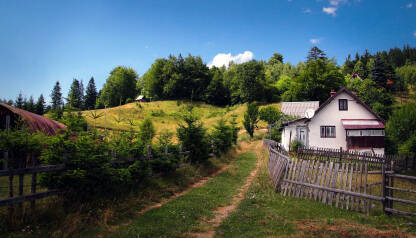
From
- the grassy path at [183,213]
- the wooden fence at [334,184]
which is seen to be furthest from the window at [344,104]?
the grassy path at [183,213]

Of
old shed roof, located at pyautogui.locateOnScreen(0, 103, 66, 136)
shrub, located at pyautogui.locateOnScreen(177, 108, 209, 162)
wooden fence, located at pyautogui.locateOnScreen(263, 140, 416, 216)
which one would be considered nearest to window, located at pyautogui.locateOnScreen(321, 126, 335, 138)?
shrub, located at pyautogui.locateOnScreen(177, 108, 209, 162)

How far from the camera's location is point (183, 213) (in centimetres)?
726

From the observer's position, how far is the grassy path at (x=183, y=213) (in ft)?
19.3

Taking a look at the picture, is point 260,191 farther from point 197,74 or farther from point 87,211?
point 197,74

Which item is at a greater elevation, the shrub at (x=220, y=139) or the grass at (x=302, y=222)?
the shrub at (x=220, y=139)

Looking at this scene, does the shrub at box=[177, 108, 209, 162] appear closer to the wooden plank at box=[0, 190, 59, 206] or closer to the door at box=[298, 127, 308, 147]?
the wooden plank at box=[0, 190, 59, 206]

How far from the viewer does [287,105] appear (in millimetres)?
43312

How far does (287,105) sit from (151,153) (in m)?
37.4

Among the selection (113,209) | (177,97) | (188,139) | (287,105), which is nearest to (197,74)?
(177,97)

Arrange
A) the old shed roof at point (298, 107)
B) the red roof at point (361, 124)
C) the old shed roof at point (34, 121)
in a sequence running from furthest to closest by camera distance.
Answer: the old shed roof at point (298, 107) < the red roof at point (361, 124) < the old shed roof at point (34, 121)

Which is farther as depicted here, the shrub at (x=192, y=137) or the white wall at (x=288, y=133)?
the white wall at (x=288, y=133)

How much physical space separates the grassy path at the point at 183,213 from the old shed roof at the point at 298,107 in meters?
32.8

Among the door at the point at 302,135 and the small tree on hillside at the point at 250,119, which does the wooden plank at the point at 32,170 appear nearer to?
the door at the point at 302,135

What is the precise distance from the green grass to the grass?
33.8 inches
